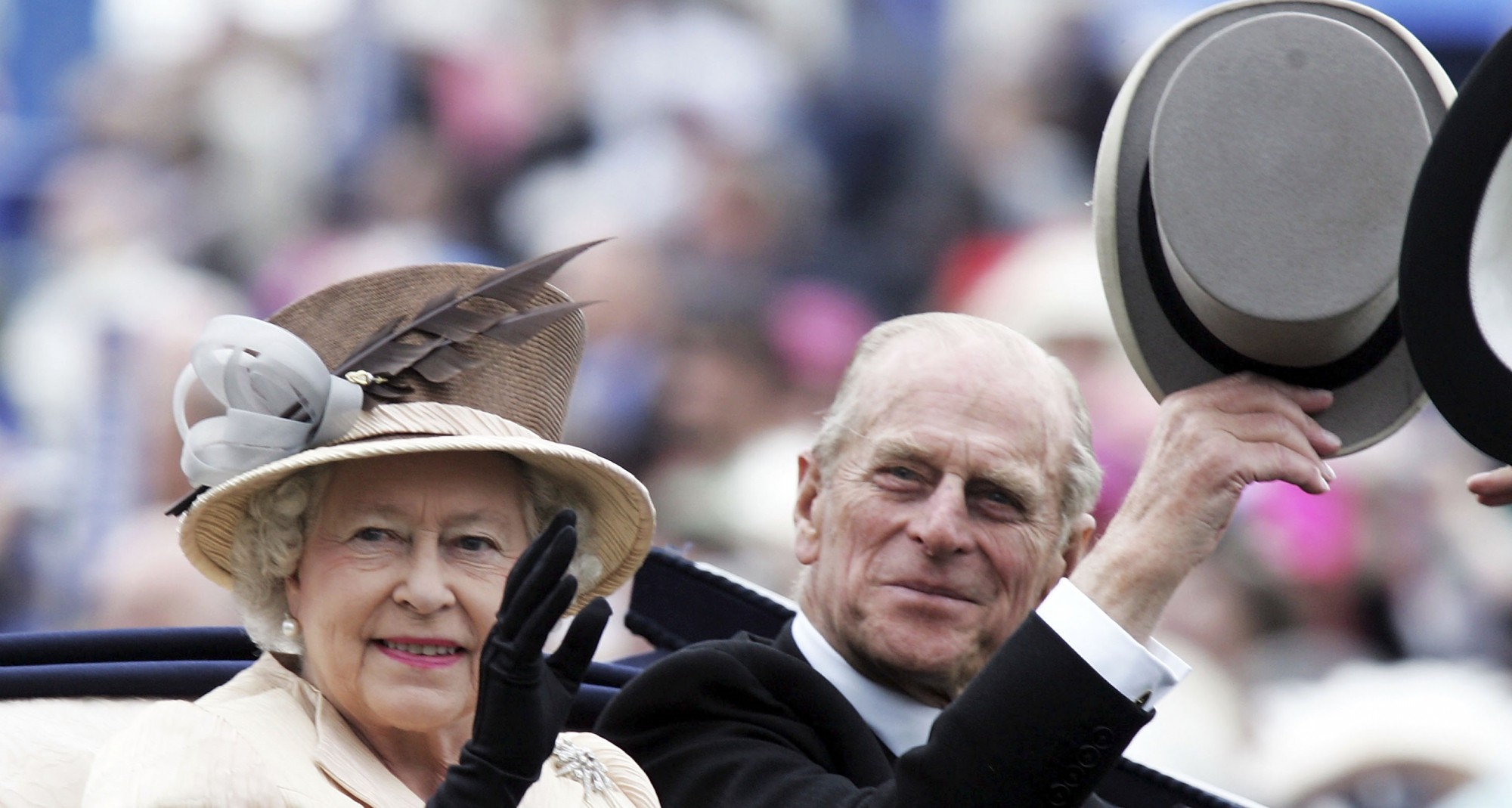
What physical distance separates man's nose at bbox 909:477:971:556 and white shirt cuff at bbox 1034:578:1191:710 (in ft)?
1.93

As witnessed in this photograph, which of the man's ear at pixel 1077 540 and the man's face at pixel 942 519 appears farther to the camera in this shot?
the man's ear at pixel 1077 540

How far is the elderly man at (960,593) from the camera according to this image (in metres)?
2.47

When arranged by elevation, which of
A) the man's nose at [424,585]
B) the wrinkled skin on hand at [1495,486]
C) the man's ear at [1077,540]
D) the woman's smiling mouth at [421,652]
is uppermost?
the wrinkled skin on hand at [1495,486]

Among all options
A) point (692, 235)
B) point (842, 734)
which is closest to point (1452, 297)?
point (842, 734)

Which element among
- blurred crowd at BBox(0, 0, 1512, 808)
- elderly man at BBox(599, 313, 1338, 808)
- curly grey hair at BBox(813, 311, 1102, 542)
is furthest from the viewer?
blurred crowd at BBox(0, 0, 1512, 808)

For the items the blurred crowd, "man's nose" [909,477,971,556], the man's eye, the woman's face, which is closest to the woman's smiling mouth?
the woman's face

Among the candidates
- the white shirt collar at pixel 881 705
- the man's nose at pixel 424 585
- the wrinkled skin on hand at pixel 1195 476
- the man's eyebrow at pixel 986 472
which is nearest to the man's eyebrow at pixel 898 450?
the man's eyebrow at pixel 986 472

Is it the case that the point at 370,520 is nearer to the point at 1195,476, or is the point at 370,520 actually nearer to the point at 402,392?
the point at 402,392

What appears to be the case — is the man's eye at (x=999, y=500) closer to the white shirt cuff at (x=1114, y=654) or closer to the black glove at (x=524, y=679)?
the white shirt cuff at (x=1114, y=654)

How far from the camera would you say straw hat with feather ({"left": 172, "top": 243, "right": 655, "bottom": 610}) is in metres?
2.49

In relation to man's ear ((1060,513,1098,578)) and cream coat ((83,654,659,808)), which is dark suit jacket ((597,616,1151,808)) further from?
man's ear ((1060,513,1098,578))

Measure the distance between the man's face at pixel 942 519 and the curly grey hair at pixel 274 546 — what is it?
62 centimetres

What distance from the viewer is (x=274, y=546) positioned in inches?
103

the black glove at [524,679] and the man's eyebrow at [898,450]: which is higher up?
the man's eyebrow at [898,450]
